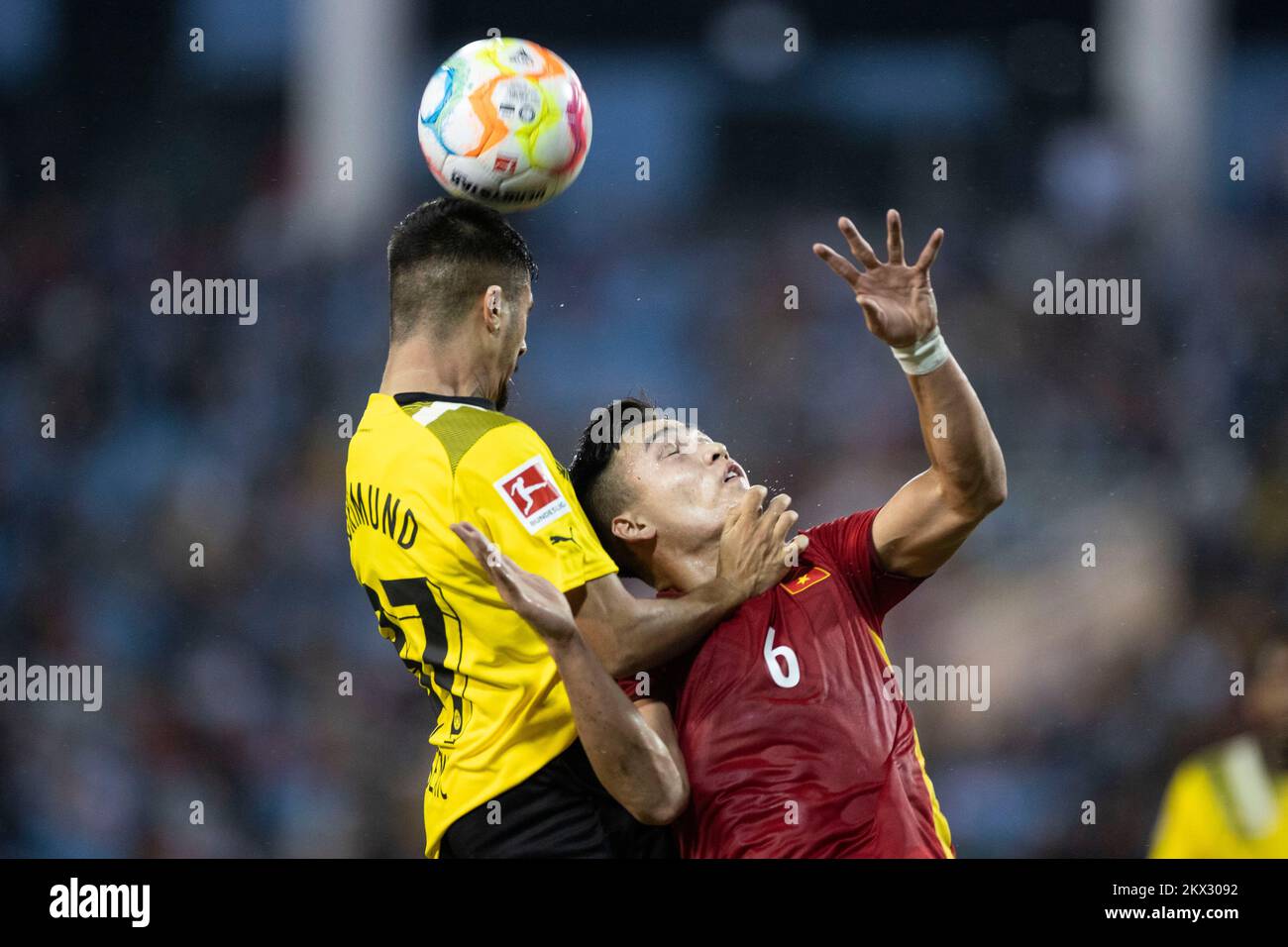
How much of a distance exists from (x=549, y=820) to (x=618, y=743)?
14.3 inches

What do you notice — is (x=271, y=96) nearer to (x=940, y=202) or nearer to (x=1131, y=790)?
(x=940, y=202)

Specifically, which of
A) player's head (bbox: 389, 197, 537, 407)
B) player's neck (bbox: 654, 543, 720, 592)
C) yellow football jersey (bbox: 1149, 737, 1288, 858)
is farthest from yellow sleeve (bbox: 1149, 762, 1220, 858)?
player's head (bbox: 389, 197, 537, 407)

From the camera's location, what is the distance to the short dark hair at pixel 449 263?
12.2 ft

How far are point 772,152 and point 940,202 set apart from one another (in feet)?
4.22

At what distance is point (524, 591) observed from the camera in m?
2.97

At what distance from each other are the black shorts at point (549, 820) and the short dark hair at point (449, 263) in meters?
1.11

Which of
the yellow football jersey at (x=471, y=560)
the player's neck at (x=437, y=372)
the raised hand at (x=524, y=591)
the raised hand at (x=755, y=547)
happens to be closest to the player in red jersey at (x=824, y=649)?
the raised hand at (x=755, y=547)

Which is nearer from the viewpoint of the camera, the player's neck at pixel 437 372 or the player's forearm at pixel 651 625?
the player's forearm at pixel 651 625

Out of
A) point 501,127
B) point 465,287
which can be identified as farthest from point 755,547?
point 501,127

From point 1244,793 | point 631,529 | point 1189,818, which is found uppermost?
point 631,529

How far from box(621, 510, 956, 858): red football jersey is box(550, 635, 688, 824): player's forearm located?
0.19m

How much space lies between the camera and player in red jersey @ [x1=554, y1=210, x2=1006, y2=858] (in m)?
3.61

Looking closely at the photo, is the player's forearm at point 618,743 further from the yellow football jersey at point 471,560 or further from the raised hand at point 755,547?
the raised hand at point 755,547

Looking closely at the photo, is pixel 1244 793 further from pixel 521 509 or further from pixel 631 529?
pixel 521 509
